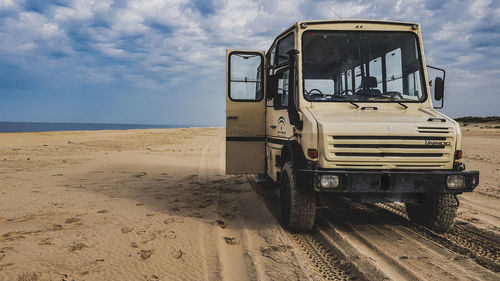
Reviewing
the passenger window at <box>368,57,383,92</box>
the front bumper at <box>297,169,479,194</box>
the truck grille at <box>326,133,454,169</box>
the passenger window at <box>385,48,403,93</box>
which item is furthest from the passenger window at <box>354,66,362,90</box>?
the front bumper at <box>297,169,479,194</box>

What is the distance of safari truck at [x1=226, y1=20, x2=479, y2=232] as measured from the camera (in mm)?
4668

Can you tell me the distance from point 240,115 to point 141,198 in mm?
2705

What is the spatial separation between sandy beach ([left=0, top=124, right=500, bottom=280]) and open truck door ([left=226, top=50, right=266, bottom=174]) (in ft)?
2.88

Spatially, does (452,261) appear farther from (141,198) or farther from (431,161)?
(141,198)

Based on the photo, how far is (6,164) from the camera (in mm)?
12328

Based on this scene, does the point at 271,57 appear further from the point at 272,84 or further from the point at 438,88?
the point at 438,88

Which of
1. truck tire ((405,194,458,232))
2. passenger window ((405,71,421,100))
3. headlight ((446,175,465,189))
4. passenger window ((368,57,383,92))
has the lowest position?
truck tire ((405,194,458,232))

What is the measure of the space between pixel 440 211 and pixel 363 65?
2.47 m

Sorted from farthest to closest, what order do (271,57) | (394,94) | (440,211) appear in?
(271,57)
(394,94)
(440,211)

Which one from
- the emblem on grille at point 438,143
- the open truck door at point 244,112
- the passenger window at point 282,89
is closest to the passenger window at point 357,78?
the passenger window at point 282,89

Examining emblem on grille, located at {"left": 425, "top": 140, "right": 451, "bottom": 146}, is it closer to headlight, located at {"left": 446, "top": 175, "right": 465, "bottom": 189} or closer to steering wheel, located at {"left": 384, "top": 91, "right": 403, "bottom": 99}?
headlight, located at {"left": 446, "top": 175, "right": 465, "bottom": 189}

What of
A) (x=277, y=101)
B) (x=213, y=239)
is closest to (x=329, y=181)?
(x=213, y=239)

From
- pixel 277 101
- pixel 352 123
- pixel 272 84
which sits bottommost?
pixel 352 123

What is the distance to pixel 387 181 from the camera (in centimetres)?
468
